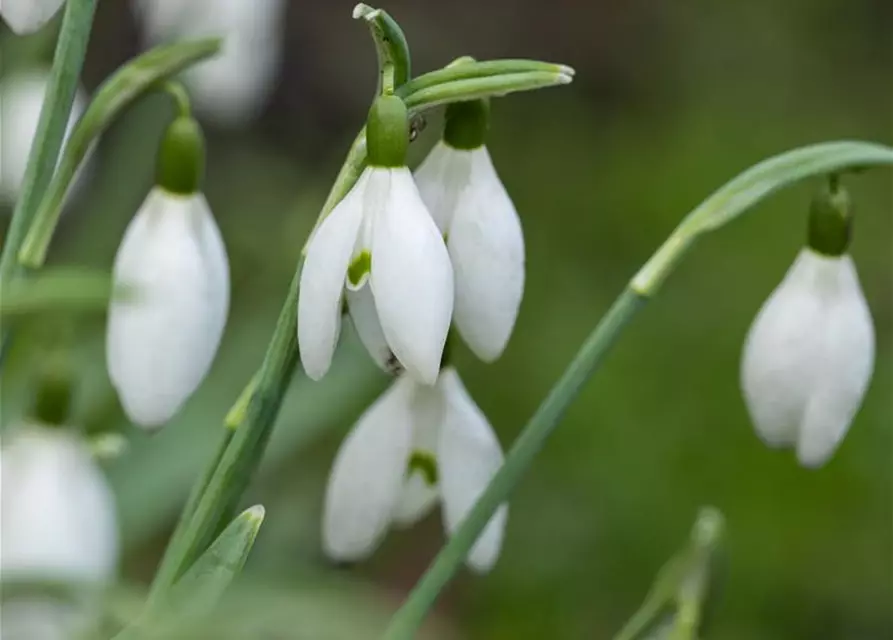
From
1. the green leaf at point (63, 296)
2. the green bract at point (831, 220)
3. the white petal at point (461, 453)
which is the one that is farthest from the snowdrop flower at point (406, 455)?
the green leaf at point (63, 296)

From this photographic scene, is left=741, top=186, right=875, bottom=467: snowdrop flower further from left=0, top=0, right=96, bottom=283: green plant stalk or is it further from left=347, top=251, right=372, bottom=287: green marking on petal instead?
left=0, top=0, right=96, bottom=283: green plant stalk

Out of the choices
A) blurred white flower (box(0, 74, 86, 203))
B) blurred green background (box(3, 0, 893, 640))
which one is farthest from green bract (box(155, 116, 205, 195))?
blurred white flower (box(0, 74, 86, 203))

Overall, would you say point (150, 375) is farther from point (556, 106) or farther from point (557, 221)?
point (556, 106)

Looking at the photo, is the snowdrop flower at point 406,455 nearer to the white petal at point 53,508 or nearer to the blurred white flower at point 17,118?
the white petal at point 53,508

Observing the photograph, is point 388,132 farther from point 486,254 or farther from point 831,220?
point 831,220

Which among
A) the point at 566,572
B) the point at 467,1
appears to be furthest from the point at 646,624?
the point at 467,1

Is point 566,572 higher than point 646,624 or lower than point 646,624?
lower
